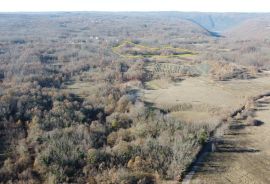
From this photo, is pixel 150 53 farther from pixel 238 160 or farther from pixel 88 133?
pixel 238 160

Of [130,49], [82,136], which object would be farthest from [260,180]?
[130,49]

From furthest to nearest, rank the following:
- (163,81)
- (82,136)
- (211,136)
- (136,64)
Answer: (136,64)
(163,81)
(211,136)
(82,136)

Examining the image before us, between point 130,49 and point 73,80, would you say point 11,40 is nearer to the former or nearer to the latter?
point 130,49

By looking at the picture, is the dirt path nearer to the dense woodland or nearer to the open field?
the dense woodland

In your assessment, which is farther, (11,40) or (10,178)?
(11,40)

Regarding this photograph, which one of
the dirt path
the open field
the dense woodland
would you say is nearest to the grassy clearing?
the dense woodland

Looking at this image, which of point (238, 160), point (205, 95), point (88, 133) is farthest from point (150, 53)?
point (238, 160)

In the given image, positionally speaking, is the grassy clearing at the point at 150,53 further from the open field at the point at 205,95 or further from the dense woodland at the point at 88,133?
the open field at the point at 205,95

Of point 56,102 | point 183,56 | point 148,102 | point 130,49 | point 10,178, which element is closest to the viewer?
point 10,178
